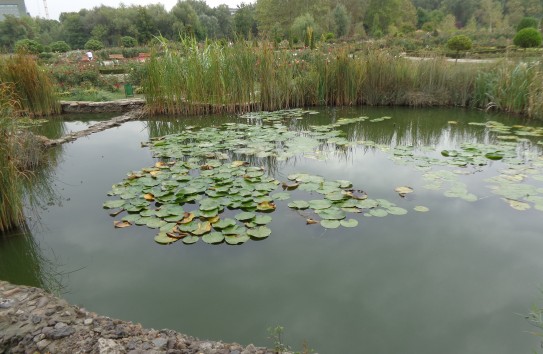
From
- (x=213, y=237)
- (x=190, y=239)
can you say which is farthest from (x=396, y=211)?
(x=190, y=239)

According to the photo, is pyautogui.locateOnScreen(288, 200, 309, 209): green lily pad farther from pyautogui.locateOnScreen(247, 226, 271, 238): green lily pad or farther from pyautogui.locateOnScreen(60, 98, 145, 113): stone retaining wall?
pyautogui.locateOnScreen(60, 98, 145, 113): stone retaining wall

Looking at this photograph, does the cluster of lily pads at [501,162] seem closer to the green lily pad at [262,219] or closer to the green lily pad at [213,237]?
the green lily pad at [262,219]

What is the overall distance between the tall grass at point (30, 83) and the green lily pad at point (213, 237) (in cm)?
556

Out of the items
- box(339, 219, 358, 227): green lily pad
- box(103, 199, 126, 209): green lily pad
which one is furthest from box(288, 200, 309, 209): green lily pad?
box(103, 199, 126, 209): green lily pad

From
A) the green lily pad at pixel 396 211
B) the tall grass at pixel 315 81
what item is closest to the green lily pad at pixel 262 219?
the green lily pad at pixel 396 211

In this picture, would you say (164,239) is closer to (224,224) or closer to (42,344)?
(224,224)

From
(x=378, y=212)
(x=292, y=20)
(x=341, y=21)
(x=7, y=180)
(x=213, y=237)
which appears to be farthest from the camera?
(x=292, y=20)

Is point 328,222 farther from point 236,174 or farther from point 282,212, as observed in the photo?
point 236,174

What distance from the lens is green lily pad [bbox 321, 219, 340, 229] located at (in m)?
2.91

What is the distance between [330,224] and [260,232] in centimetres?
56

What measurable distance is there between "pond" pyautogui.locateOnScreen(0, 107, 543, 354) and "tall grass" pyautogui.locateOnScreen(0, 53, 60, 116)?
356 cm

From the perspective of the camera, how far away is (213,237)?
2.80 metres

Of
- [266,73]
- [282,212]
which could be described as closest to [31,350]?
[282,212]

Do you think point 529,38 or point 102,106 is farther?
Answer: point 529,38
